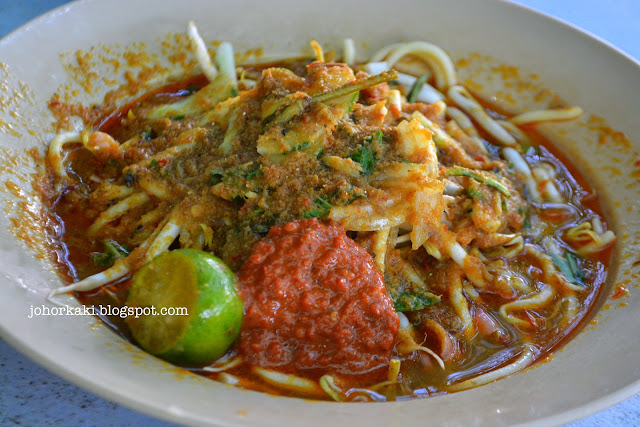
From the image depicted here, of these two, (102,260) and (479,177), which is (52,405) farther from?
(479,177)

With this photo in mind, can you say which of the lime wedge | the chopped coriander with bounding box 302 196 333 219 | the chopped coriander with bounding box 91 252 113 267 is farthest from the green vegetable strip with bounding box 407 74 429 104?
the chopped coriander with bounding box 91 252 113 267

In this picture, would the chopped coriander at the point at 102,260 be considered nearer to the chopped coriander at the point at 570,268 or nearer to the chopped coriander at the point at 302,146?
the chopped coriander at the point at 302,146

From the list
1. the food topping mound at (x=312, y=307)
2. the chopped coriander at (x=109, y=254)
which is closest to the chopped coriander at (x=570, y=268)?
the food topping mound at (x=312, y=307)

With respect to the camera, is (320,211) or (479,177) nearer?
(320,211)

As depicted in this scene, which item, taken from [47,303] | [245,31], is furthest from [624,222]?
[47,303]

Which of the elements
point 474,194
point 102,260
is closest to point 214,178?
point 102,260
